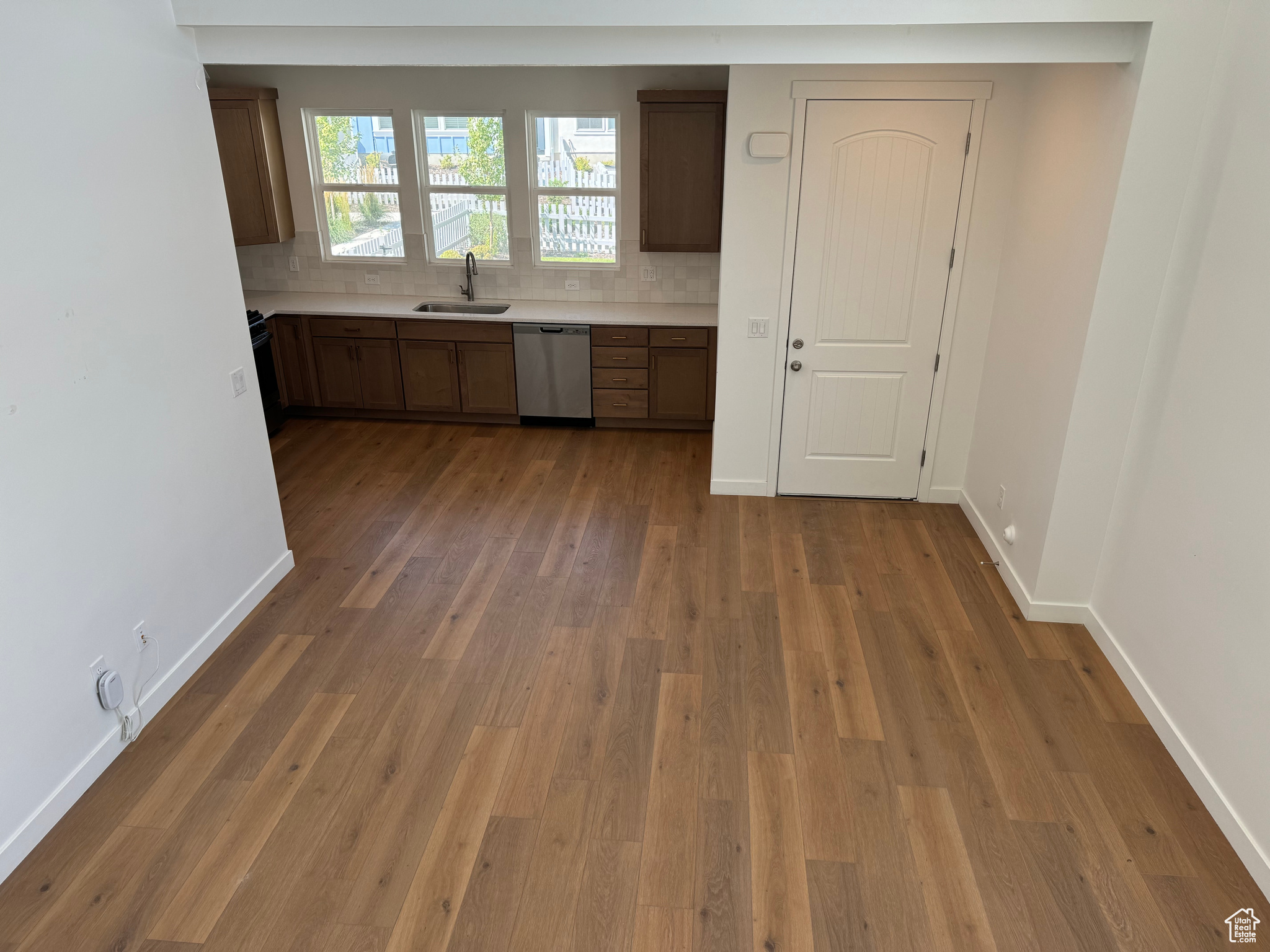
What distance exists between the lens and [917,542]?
4309 mm

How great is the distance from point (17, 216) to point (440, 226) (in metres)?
3.93

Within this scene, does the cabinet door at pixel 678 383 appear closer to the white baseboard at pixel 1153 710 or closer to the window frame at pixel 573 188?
the window frame at pixel 573 188

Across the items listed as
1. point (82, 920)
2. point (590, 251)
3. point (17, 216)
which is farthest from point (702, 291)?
point (82, 920)

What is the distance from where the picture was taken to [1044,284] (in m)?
3.61

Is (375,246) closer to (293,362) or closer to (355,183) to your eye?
(355,183)

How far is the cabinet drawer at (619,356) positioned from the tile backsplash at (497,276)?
63 cm

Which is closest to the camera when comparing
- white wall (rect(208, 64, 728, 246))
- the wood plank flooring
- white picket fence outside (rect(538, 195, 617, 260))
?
the wood plank flooring

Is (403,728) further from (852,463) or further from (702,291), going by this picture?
(702,291)

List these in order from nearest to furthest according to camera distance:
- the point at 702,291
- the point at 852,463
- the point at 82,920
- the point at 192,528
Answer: the point at 82,920, the point at 192,528, the point at 852,463, the point at 702,291

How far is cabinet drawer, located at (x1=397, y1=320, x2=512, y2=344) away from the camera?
5.62 m

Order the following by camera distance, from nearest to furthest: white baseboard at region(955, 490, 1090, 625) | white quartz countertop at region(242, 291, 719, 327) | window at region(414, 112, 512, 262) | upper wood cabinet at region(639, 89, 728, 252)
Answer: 1. white baseboard at region(955, 490, 1090, 625)
2. upper wood cabinet at region(639, 89, 728, 252)
3. white quartz countertop at region(242, 291, 719, 327)
4. window at region(414, 112, 512, 262)

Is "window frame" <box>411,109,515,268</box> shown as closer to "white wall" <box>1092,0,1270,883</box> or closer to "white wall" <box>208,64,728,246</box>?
"white wall" <box>208,64,728,246</box>

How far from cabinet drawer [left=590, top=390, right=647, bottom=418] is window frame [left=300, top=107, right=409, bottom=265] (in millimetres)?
1828

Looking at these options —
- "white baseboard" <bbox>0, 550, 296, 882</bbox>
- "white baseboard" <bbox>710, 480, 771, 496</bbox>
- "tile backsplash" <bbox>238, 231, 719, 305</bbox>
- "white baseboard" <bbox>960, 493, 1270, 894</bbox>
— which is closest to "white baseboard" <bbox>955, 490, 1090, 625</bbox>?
"white baseboard" <bbox>960, 493, 1270, 894</bbox>
